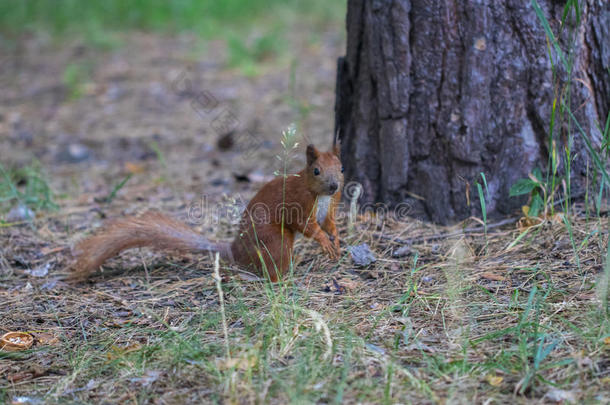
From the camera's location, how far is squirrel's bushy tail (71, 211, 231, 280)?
2701 mm

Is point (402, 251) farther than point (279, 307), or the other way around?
point (402, 251)

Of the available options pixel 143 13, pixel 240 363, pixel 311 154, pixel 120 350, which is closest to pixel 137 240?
pixel 120 350

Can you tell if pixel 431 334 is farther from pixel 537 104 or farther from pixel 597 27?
pixel 597 27

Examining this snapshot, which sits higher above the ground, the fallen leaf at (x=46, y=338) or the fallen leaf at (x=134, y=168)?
the fallen leaf at (x=134, y=168)

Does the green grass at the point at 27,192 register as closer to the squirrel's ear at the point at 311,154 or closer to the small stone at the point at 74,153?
the small stone at the point at 74,153

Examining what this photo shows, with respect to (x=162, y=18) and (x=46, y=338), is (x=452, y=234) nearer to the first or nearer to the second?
(x=46, y=338)

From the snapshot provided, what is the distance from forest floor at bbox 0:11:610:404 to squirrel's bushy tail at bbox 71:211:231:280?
0.38 feet

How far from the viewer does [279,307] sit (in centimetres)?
207

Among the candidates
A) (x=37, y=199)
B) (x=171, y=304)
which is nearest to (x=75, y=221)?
(x=37, y=199)

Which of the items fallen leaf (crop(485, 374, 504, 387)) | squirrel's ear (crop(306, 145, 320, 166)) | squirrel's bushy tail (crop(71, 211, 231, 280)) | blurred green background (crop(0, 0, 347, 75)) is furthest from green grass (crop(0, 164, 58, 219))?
blurred green background (crop(0, 0, 347, 75))

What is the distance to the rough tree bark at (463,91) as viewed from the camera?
106 inches

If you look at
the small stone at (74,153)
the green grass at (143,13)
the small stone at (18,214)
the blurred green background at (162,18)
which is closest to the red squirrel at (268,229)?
the small stone at (18,214)

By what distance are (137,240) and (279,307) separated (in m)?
0.97

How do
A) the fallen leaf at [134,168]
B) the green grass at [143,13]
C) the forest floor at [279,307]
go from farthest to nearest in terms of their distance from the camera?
the green grass at [143,13], the fallen leaf at [134,168], the forest floor at [279,307]
